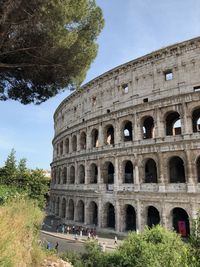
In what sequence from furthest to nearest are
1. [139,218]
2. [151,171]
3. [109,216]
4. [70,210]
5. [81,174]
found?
[70,210] → [81,174] → [109,216] → [151,171] → [139,218]

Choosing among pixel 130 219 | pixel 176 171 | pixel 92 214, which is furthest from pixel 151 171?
pixel 92 214

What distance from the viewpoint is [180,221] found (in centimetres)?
1997

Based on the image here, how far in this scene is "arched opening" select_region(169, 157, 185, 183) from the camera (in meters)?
21.7

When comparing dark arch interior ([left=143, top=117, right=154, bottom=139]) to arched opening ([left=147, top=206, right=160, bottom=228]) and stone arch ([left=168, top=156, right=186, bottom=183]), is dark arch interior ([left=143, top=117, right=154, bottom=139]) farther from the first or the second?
arched opening ([left=147, top=206, right=160, bottom=228])

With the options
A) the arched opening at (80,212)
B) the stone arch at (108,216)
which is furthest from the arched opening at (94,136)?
the stone arch at (108,216)

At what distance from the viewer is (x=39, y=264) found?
9.40 m

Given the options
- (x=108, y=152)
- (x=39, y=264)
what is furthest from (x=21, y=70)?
(x=108, y=152)

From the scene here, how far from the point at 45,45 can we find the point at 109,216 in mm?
18584

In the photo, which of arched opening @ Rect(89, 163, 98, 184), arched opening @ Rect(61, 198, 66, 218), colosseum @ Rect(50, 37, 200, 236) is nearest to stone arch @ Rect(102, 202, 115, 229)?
colosseum @ Rect(50, 37, 200, 236)

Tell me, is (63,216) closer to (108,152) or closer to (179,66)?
(108,152)

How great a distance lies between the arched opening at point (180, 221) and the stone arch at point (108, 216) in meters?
6.32

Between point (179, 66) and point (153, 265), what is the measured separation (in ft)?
53.0

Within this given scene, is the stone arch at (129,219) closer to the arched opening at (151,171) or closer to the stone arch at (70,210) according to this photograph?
the arched opening at (151,171)

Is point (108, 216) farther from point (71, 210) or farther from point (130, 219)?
point (71, 210)
